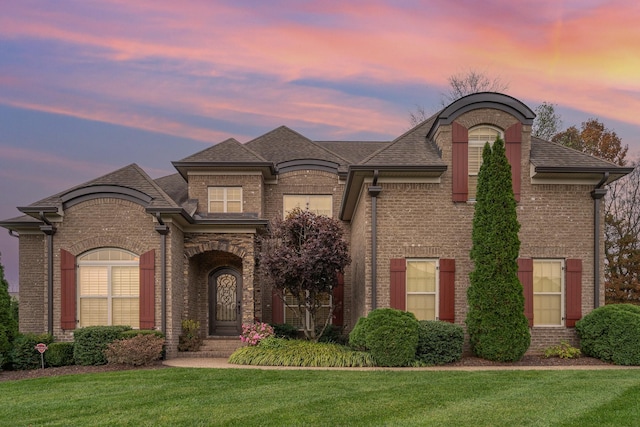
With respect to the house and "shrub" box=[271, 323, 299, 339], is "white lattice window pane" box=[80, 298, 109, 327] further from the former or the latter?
"shrub" box=[271, 323, 299, 339]

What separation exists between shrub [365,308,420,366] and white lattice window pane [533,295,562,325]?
3660mm

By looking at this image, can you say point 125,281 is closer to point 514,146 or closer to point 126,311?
point 126,311

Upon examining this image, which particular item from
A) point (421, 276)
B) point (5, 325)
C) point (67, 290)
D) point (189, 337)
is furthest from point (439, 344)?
point (5, 325)

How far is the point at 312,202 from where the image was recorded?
1858 cm

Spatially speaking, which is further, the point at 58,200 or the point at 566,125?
the point at 566,125

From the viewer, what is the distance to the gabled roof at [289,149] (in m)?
18.7

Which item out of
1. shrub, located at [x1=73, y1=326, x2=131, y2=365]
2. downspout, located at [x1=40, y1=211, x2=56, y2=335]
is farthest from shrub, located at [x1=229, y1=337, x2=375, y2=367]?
downspout, located at [x1=40, y1=211, x2=56, y2=335]

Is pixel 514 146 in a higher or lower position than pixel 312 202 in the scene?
higher

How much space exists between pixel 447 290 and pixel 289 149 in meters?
8.84

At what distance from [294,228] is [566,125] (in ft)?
68.8

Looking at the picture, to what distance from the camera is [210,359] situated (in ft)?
45.3

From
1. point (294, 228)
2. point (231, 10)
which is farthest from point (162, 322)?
point (231, 10)

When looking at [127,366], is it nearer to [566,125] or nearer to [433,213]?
[433,213]

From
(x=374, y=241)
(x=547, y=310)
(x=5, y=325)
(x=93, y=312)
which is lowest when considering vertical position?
(x=5, y=325)
